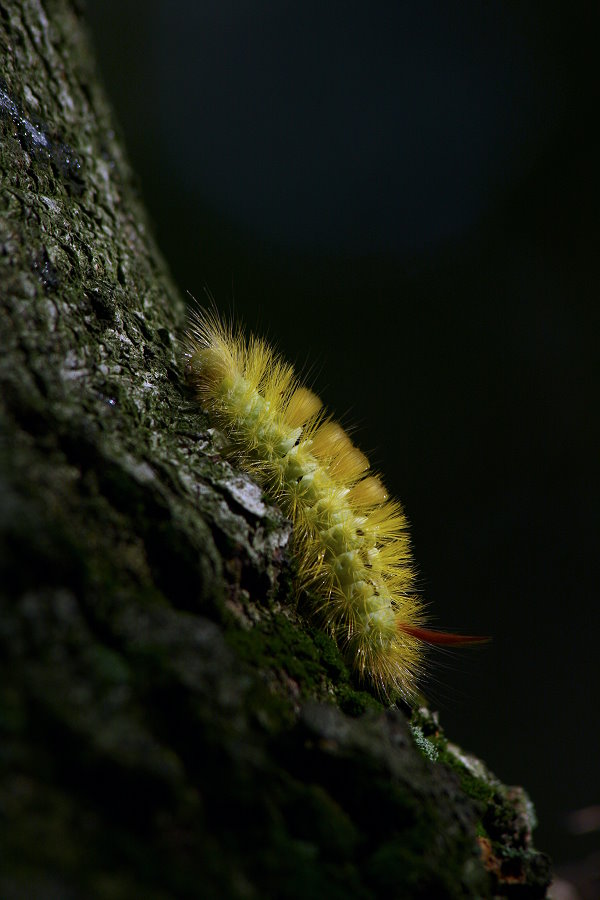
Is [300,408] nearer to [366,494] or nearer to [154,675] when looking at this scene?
[366,494]

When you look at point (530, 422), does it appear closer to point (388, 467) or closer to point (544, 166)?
point (388, 467)

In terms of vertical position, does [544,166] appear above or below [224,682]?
above

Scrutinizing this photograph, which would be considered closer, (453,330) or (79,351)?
(79,351)

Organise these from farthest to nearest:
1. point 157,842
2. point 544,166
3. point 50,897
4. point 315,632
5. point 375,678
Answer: point 544,166 < point 375,678 < point 315,632 < point 157,842 < point 50,897

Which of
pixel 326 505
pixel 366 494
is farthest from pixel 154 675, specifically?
pixel 366 494

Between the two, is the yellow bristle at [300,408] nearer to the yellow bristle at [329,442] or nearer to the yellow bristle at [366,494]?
the yellow bristle at [329,442]

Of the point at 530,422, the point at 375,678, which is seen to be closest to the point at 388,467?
the point at 530,422
